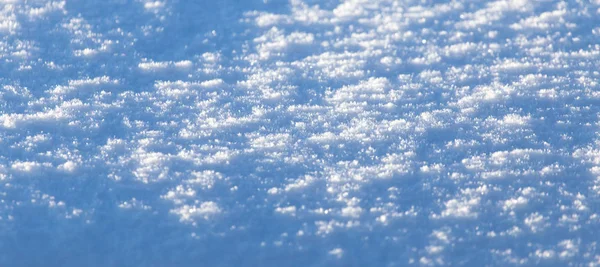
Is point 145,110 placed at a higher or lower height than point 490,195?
higher

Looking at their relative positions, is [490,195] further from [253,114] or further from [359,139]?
[253,114]

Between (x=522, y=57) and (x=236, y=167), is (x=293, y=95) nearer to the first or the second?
(x=236, y=167)

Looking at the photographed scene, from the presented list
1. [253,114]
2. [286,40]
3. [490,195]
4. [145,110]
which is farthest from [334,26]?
[490,195]

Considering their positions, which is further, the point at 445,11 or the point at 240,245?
the point at 445,11

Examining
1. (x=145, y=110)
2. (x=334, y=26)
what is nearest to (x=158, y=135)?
(x=145, y=110)

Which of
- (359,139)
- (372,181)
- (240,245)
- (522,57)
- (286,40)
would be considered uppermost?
(286,40)

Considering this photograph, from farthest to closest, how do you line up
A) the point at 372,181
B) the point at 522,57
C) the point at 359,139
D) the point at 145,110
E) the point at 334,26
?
the point at 334,26 < the point at 522,57 < the point at 145,110 < the point at 359,139 < the point at 372,181

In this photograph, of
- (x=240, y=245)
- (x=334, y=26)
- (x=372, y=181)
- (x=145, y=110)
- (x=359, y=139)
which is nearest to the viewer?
(x=240, y=245)
